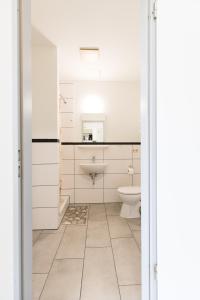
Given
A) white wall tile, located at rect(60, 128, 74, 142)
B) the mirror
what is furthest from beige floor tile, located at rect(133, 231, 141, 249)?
white wall tile, located at rect(60, 128, 74, 142)

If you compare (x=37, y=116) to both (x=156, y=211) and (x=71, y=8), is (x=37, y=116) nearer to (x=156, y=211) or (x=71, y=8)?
(x=71, y=8)

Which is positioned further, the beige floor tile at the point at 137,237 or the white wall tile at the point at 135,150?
the white wall tile at the point at 135,150

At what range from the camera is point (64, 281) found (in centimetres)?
159

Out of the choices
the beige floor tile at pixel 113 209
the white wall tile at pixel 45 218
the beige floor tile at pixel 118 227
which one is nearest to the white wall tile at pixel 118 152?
the beige floor tile at pixel 113 209

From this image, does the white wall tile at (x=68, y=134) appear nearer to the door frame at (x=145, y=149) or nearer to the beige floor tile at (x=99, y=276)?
the beige floor tile at (x=99, y=276)

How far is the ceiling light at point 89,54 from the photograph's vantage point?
8.89ft

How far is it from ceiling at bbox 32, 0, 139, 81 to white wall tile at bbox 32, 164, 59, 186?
1.53 metres

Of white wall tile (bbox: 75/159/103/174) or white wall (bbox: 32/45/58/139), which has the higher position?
white wall (bbox: 32/45/58/139)

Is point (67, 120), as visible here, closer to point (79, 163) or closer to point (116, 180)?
point (79, 163)

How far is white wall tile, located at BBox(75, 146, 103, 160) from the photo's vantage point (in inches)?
149

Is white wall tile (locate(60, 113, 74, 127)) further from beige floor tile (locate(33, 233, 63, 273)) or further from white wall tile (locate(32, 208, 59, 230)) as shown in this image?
beige floor tile (locate(33, 233, 63, 273))

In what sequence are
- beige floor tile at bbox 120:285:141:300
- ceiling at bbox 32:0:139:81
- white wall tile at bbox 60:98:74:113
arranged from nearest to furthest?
1. beige floor tile at bbox 120:285:141:300
2. ceiling at bbox 32:0:139:81
3. white wall tile at bbox 60:98:74:113
